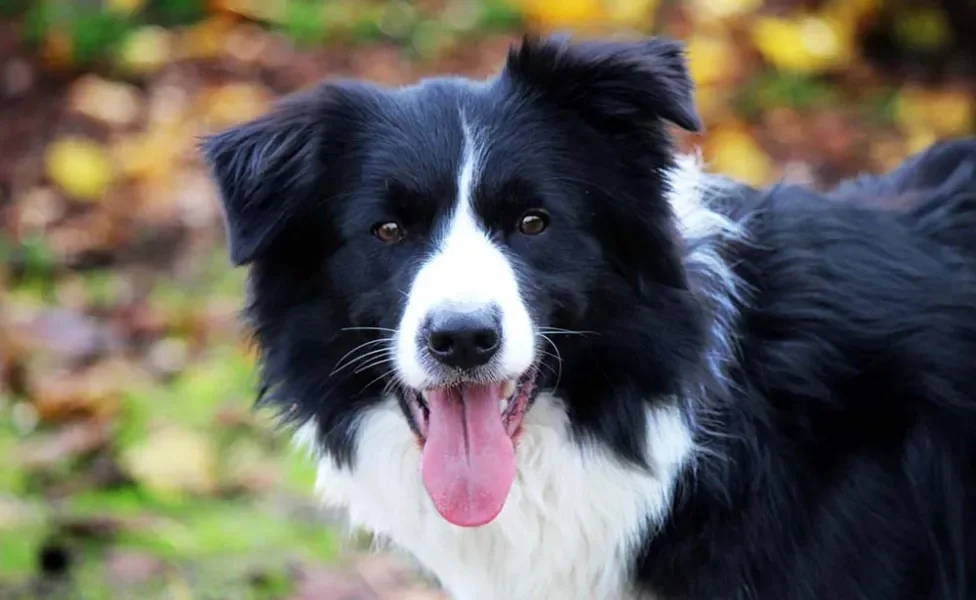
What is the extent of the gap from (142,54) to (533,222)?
639 cm

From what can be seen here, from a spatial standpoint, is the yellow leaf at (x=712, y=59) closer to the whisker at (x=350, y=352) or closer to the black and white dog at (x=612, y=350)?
the black and white dog at (x=612, y=350)

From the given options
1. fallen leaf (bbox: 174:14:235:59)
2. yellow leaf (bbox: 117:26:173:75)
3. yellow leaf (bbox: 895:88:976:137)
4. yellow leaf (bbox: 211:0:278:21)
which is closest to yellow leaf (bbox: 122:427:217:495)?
yellow leaf (bbox: 117:26:173:75)

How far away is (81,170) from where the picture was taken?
7.43 meters

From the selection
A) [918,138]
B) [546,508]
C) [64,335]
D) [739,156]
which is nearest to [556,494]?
[546,508]

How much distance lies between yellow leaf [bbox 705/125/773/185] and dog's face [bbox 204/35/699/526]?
3.91m

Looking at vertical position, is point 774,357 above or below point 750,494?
above

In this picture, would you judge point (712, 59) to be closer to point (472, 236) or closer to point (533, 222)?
point (533, 222)

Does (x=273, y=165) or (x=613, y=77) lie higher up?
(x=613, y=77)

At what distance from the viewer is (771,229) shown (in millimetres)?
3105

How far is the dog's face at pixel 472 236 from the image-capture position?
2801 millimetres

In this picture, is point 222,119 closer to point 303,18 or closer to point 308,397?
point 303,18

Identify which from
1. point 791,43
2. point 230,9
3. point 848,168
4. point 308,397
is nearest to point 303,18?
point 230,9

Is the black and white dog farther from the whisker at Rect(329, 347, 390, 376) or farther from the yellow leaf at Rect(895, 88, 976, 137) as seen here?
the yellow leaf at Rect(895, 88, 976, 137)

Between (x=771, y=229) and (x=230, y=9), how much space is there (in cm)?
716
